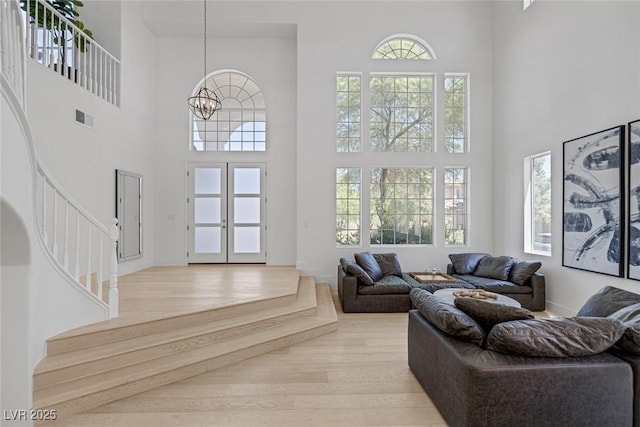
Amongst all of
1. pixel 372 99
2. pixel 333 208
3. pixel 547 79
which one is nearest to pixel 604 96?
pixel 547 79

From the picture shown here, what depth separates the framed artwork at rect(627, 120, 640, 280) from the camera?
3855 mm

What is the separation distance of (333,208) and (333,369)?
392 centimetres

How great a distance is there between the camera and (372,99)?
716 cm

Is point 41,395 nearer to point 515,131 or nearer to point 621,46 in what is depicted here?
point 621,46

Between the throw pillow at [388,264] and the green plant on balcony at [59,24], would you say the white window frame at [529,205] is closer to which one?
the throw pillow at [388,264]

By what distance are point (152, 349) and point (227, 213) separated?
4.62 meters

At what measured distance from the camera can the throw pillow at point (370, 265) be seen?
575 cm

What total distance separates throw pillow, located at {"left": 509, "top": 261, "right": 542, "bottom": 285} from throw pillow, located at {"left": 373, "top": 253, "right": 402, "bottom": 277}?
6.01ft

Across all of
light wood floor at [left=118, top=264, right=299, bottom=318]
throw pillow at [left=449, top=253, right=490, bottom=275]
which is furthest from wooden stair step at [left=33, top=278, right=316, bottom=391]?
throw pillow at [left=449, top=253, right=490, bottom=275]

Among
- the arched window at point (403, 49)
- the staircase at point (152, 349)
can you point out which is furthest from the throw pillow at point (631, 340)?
the arched window at point (403, 49)

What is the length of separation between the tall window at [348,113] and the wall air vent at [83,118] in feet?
14.4

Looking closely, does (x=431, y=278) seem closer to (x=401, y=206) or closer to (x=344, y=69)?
(x=401, y=206)

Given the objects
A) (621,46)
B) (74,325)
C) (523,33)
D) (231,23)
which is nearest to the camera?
(74,325)

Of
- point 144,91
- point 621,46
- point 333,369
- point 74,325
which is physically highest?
point 144,91
